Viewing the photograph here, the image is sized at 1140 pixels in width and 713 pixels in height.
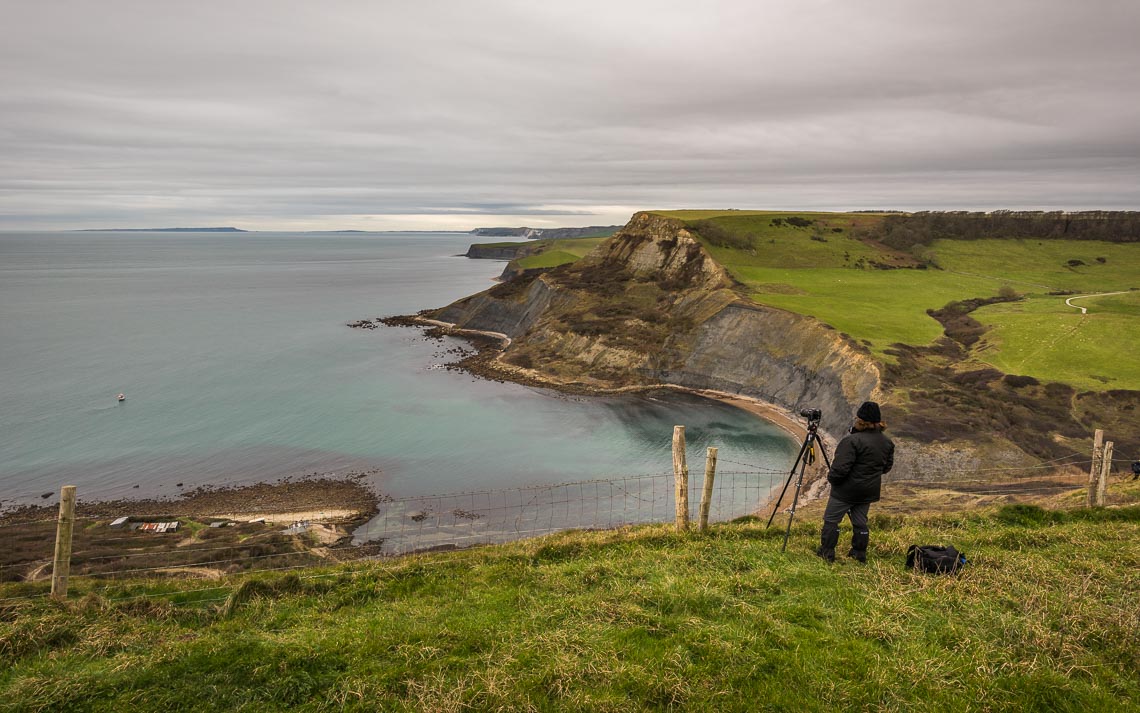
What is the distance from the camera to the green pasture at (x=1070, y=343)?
3644 centimetres

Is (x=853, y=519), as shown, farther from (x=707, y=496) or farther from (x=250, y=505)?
(x=250, y=505)

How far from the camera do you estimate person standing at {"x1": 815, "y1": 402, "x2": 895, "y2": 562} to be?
9.74 metres

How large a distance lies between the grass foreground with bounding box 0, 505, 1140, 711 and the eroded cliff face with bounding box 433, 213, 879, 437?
32925 millimetres

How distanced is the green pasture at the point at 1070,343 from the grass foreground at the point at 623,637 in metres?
33.6

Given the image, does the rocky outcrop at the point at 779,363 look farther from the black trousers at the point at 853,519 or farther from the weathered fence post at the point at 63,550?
the weathered fence post at the point at 63,550

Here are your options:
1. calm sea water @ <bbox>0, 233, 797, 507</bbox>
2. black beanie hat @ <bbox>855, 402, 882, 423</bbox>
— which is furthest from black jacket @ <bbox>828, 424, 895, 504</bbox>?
calm sea water @ <bbox>0, 233, 797, 507</bbox>

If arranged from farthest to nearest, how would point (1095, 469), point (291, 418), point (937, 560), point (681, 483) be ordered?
point (291, 418)
point (1095, 469)
point (681, 483)
point (937, 560)

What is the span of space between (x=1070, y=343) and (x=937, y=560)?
43268mm

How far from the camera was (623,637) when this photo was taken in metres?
7.78

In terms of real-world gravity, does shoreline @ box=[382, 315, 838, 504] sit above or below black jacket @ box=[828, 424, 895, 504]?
below

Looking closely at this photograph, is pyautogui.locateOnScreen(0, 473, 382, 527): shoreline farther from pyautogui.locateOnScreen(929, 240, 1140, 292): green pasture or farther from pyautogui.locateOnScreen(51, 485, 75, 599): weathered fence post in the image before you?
pyautogui.locateOnScreen(929, 240, 1140, 292): green pasture

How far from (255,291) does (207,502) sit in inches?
4660

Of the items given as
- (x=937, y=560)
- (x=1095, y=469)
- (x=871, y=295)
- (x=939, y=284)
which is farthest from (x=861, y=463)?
(x=939, y=284)

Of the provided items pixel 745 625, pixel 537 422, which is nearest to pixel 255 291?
pixel 537 422
